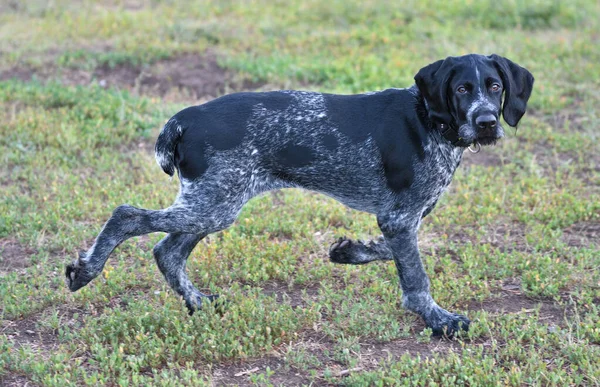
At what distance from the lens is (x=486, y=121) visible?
496 centimetres

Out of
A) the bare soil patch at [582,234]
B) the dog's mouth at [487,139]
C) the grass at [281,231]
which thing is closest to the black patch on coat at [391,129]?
the dog's mouth at [487,139]

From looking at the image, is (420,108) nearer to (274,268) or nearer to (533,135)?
(274,268)

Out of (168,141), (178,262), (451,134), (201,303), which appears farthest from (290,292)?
(451,134)

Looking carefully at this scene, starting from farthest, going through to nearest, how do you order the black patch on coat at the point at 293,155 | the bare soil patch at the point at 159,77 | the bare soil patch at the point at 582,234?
the bare soil patch at the point at 159,77
the bare soil patch at the point at 582,234
the black patch on coat at the point at 293,155

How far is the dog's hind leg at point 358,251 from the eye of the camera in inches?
233

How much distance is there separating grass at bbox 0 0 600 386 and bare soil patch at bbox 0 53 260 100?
0.04m

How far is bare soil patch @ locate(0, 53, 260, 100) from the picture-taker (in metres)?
9.80

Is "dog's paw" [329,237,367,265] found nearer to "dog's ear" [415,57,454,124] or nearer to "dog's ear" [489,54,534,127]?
"dog's ear" [415,57,454,124]

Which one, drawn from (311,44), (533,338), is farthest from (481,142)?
(311,44)

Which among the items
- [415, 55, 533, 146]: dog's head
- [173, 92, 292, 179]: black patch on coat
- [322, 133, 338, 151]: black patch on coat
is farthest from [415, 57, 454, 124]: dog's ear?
[173, 92, 292, 179]: black patch on coat

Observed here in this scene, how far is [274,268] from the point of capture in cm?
631

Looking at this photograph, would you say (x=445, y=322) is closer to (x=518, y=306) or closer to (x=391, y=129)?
(x=518, y=306)

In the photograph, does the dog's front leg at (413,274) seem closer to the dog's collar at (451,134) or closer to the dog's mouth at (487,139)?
the dog's collar at (451,134)

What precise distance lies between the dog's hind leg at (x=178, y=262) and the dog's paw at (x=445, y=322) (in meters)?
1.50
